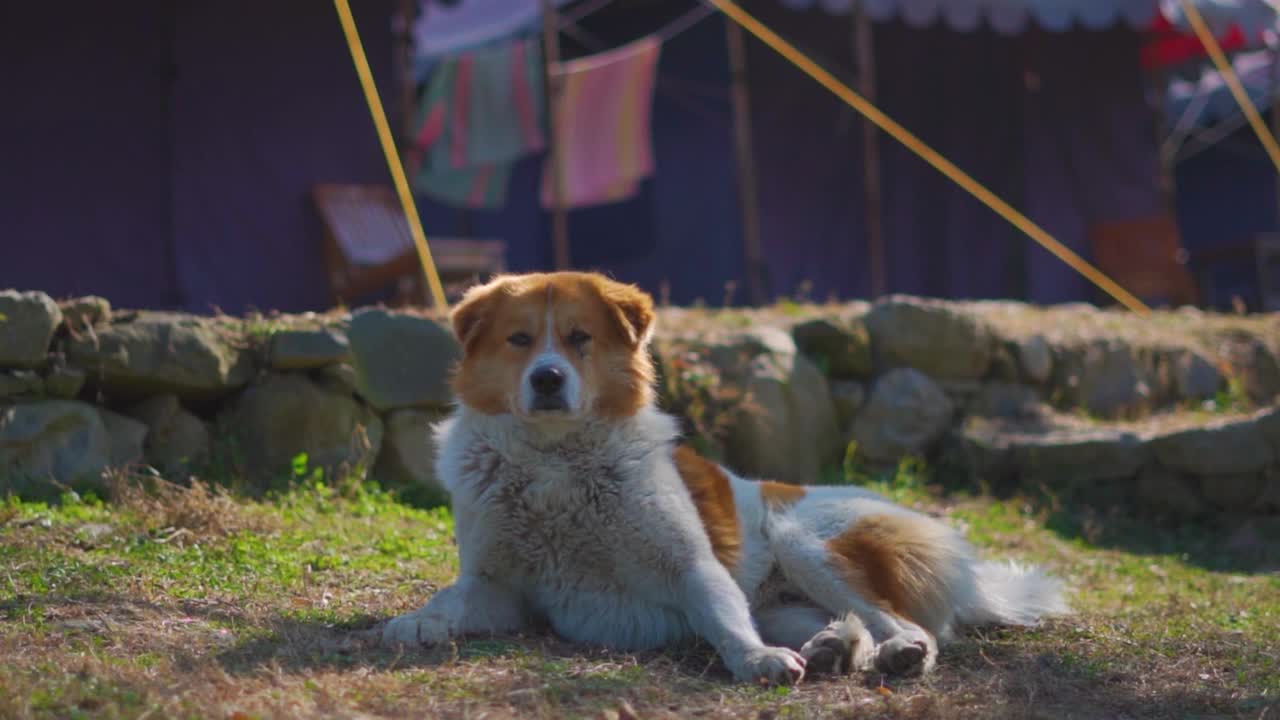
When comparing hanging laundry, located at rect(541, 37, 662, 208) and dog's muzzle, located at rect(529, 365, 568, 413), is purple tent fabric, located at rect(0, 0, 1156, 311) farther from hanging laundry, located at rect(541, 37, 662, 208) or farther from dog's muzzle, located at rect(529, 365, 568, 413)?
dog's muzzle, located at rect(529, 365, 568, 413)

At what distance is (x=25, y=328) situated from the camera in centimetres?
522

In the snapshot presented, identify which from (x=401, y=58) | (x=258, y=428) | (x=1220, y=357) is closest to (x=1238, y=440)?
(x=1220, y=357)

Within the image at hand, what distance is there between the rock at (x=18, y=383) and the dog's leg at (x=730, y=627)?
343cm

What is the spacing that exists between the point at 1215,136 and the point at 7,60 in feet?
50.4

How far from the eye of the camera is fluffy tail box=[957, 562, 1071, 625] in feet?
13.5

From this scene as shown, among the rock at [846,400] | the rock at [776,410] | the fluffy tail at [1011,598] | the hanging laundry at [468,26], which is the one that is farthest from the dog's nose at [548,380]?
the hanging laundry at [468,26]

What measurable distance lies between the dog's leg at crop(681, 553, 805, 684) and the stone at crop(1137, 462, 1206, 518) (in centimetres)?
418

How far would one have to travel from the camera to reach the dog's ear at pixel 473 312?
3.85 metres

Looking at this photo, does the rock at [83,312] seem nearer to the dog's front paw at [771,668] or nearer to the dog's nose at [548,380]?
the dog's nose at [548,380]

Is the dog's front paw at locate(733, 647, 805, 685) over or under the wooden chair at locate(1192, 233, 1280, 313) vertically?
under

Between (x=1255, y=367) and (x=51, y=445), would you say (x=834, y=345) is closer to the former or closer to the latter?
(x=1255, y=367)

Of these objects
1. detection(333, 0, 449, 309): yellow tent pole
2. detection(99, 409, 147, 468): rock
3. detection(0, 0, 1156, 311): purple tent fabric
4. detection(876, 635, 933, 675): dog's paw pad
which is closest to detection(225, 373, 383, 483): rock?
detection(99, 409, 147, 468): rock

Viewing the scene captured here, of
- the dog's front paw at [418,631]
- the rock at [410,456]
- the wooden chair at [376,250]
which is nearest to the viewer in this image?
the dog's front paw at [418,631]

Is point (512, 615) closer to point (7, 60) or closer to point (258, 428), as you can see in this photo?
point (258, 428)
